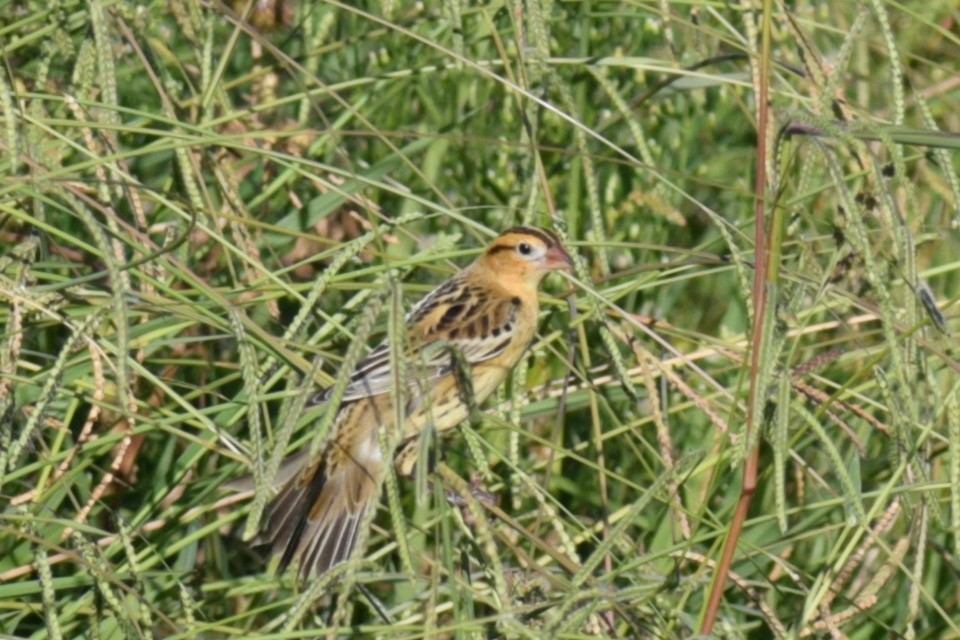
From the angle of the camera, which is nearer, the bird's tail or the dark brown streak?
the bird's tail

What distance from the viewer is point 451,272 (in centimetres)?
365

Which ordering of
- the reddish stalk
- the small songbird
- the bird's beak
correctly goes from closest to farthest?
the reddish stalk, the small songbird, the bird's beak

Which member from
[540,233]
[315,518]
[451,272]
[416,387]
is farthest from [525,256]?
[315,518]

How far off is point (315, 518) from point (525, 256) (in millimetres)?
890

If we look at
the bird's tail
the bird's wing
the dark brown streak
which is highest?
the dark brown streak

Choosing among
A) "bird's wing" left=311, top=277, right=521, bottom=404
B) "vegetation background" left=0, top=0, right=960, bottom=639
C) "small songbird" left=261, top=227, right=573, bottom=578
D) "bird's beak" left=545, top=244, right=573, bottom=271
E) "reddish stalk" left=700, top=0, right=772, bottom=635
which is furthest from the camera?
"bird's wing" left=311, top=277, right=521, bottom=404

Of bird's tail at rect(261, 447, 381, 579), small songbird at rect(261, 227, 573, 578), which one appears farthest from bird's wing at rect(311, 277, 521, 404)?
bird's tail at rect(261, 447, 381, 579)

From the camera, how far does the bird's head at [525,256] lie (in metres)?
3.77

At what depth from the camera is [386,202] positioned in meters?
4.30

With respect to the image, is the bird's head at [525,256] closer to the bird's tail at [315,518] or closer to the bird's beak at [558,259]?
the bird's beak at [558,259]

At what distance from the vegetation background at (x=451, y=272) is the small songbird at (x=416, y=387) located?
0.10 m

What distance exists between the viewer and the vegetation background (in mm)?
2443

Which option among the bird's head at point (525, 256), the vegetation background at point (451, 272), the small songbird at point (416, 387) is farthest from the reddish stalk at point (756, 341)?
the bird's head at point (525, 256)

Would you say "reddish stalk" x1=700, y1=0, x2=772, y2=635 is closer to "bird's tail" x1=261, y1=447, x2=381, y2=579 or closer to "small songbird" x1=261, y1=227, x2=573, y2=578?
"small songbird" x1=261, y1=227, x2=573, y2=578
